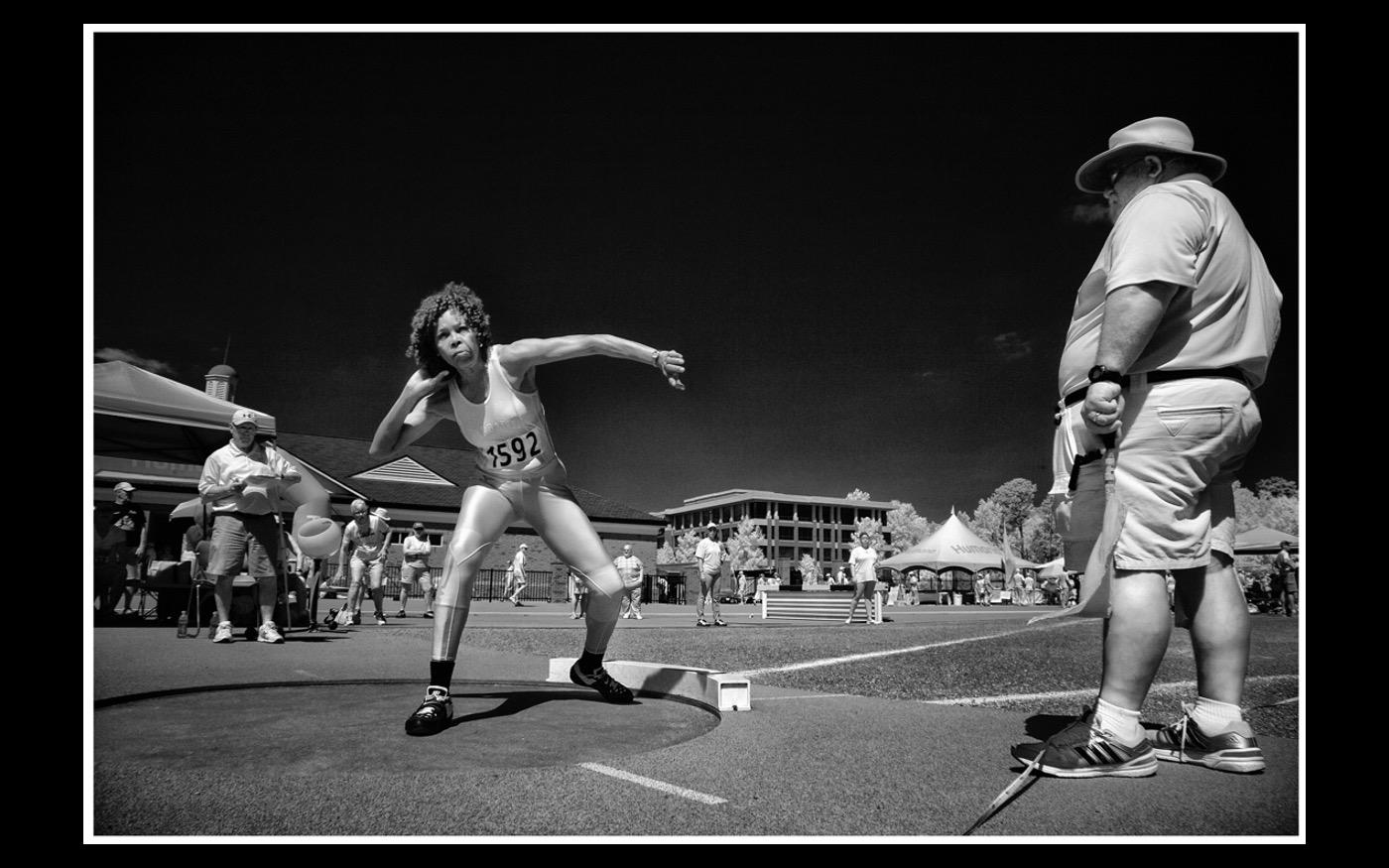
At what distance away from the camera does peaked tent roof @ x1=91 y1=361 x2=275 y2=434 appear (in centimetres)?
742

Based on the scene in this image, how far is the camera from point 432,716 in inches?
133

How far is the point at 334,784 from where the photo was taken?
2.39 meters

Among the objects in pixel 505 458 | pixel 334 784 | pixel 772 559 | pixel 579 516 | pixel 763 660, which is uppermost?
pixel 505 458

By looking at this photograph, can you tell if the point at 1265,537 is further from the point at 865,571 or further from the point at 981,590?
the point at 981,590

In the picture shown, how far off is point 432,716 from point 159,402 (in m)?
6.64

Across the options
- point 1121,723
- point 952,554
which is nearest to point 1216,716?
point 1121,723

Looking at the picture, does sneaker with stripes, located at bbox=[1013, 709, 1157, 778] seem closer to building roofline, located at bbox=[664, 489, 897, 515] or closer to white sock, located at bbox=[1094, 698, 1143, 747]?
white sock, located at bbox=[1094, 698, 1143, 747]

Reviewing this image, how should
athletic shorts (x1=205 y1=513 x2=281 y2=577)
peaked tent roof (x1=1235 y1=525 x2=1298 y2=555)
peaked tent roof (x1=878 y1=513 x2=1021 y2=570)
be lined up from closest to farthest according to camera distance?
1. peaked tent roof (x1=1235 y1=525 x2=1298 y2=555)
2. athletic shorts (x1=205 y1=513 x2=281 y2=577)
3. peaked tent roof (x1=878 y1=513 x2=1021 y2=570)

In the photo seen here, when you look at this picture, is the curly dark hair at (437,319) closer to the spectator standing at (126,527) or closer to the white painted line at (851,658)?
the white painted line at (851,658)

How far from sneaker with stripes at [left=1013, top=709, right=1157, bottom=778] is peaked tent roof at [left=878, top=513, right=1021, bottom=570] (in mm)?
34495

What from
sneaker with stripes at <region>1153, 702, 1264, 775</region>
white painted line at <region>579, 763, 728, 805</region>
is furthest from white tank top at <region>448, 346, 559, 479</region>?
sneaker with stripes at <region>1153, 702, 1264, 775</region>

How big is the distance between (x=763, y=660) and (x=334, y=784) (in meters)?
5.17
